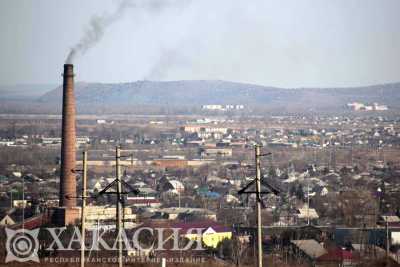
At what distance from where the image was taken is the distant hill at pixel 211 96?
128125mm

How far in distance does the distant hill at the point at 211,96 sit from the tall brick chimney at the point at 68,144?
93851 mm

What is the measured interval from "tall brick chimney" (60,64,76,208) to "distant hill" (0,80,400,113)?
93.9 metres

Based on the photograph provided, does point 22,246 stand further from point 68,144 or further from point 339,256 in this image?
point 68,144

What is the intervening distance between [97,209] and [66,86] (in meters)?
3.44

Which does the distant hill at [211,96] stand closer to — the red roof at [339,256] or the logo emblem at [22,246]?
the red roof at [339,256]

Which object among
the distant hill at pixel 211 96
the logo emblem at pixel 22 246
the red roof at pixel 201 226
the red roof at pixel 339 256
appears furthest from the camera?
the distant hill at pixel 211 96

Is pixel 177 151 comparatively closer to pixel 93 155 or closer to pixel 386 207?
pixel 93 155

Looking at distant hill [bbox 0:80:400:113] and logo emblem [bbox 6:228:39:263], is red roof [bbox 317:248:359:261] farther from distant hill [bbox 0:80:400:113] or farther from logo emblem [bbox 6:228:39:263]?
distant hill [bbox 0:80:400:113]

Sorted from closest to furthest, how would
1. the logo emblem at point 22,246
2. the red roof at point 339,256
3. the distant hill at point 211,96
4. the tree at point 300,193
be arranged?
1. the logo emblem at point 22,246
2. the red roof at point 339,256
3. the tree at point 300,193
4. the distant hill at point 211,96

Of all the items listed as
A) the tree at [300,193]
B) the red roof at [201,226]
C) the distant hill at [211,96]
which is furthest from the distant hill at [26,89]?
the red roof at [201,226]

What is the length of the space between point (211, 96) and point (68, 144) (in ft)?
411

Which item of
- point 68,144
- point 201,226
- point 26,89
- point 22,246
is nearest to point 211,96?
point 26,89

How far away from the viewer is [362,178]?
44.2 meters

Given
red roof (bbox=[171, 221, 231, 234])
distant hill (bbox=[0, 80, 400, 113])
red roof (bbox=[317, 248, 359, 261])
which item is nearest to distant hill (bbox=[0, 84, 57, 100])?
distant hill (bbox=[0, 80, 400, 113])
